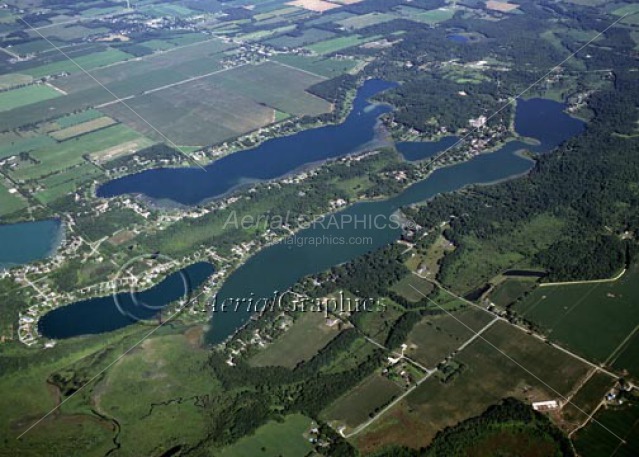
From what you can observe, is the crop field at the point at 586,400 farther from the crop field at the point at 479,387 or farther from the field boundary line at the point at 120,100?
the field boundary line at the point at 120,100

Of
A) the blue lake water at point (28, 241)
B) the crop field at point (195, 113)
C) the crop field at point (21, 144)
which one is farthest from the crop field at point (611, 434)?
the crop field at point (21, 144)

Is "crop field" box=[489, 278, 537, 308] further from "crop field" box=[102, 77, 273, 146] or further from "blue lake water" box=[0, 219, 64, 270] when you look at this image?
"crop field" box=[102, 77, 273, 146]

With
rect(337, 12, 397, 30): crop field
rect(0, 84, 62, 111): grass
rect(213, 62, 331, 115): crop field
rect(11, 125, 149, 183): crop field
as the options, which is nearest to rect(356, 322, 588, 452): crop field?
rect(213, 62, 331, 115): crop field

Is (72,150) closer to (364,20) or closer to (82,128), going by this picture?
→ (82,128)

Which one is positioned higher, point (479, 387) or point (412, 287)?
point (479, 387)

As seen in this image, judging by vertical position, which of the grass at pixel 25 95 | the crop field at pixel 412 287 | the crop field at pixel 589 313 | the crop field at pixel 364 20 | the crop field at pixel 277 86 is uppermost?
the crop field at pixel 589 313

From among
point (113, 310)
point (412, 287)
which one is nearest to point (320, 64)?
point (412, 287)

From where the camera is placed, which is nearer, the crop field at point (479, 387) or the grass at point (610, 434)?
the grass at point (610, 434)
